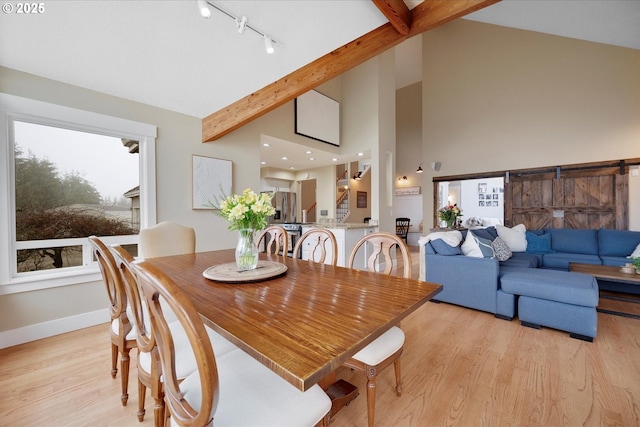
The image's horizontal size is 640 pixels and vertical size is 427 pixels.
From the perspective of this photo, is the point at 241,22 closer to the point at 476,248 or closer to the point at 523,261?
the point at 476,248

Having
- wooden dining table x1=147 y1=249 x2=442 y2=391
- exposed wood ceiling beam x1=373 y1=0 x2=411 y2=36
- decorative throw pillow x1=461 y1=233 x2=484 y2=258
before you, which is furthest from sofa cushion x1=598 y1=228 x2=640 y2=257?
wooden dining table x1=147 y1=249 x2=442 y2=391

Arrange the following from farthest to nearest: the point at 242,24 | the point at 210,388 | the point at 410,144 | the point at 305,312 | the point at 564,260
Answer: the point at 410,144 → the point at 564,260 → the point at 242,24 → the point at 305,312 → the point at 210,388

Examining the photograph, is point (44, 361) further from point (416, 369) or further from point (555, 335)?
point (555, 335)

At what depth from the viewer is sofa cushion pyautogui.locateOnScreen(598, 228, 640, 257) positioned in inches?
149

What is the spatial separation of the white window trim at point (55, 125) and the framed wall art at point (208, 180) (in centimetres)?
48

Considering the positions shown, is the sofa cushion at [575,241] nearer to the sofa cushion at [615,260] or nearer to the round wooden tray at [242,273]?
the sofa cushion at [615,260]

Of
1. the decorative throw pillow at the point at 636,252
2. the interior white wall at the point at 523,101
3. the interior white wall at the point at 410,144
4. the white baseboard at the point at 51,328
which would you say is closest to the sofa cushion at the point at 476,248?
the decorative throw pillow at the point at 636,252

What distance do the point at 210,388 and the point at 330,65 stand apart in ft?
9.89

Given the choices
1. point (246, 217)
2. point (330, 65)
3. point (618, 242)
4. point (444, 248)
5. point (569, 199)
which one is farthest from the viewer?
point (569, 199)

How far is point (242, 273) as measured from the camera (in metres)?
1.48

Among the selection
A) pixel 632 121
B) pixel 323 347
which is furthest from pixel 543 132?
pixel 323 347

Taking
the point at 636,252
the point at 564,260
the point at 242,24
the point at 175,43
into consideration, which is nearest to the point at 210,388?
the point at 242,24

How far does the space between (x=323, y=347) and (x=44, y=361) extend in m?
2.59

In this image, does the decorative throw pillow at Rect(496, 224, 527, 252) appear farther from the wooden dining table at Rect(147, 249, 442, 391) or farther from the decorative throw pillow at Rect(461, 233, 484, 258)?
the wooden dining table at Rect(147, 249, 442, 391)
